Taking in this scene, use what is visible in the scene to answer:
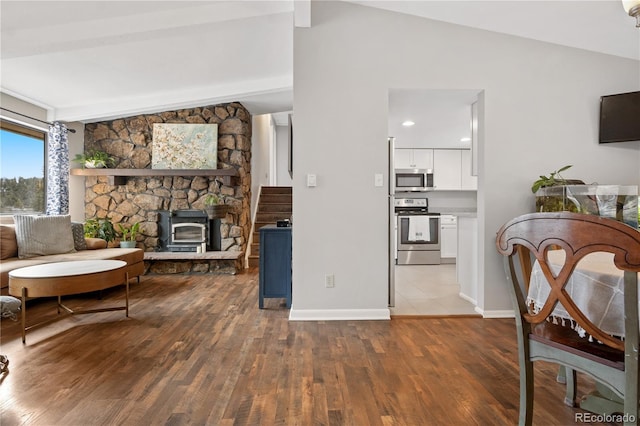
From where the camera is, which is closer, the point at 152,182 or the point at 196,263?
the point at 196,263

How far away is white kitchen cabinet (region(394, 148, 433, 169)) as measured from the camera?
642 cm

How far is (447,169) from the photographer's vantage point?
6.50 metres

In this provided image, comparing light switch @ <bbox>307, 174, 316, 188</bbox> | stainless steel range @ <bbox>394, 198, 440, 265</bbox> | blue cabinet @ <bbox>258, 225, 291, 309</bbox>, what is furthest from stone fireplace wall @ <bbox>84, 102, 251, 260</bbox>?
stainless steel range @ <bbox>394, 198, 440, 265</bbox>

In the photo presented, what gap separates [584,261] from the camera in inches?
57.9

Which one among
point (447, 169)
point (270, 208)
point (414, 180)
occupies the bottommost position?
point (270, 208)

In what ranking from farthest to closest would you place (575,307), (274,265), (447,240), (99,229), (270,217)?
(270,217), (447,240), (99,229), (274,265), (575,307)

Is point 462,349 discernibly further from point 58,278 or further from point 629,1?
point 58,278

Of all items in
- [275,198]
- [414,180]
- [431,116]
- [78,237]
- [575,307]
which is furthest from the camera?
[275,198]

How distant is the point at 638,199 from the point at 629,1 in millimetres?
1316

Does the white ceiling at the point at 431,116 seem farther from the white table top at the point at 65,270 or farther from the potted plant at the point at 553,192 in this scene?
the white table top at the point at 65,270

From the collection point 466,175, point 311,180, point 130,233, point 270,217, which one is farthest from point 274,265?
point 466,175

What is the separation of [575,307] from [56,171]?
5.88 m

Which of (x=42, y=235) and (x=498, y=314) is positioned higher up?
(x=42, y=235)

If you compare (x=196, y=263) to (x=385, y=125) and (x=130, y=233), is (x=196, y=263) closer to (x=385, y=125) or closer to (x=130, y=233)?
(x=130, y=233)
